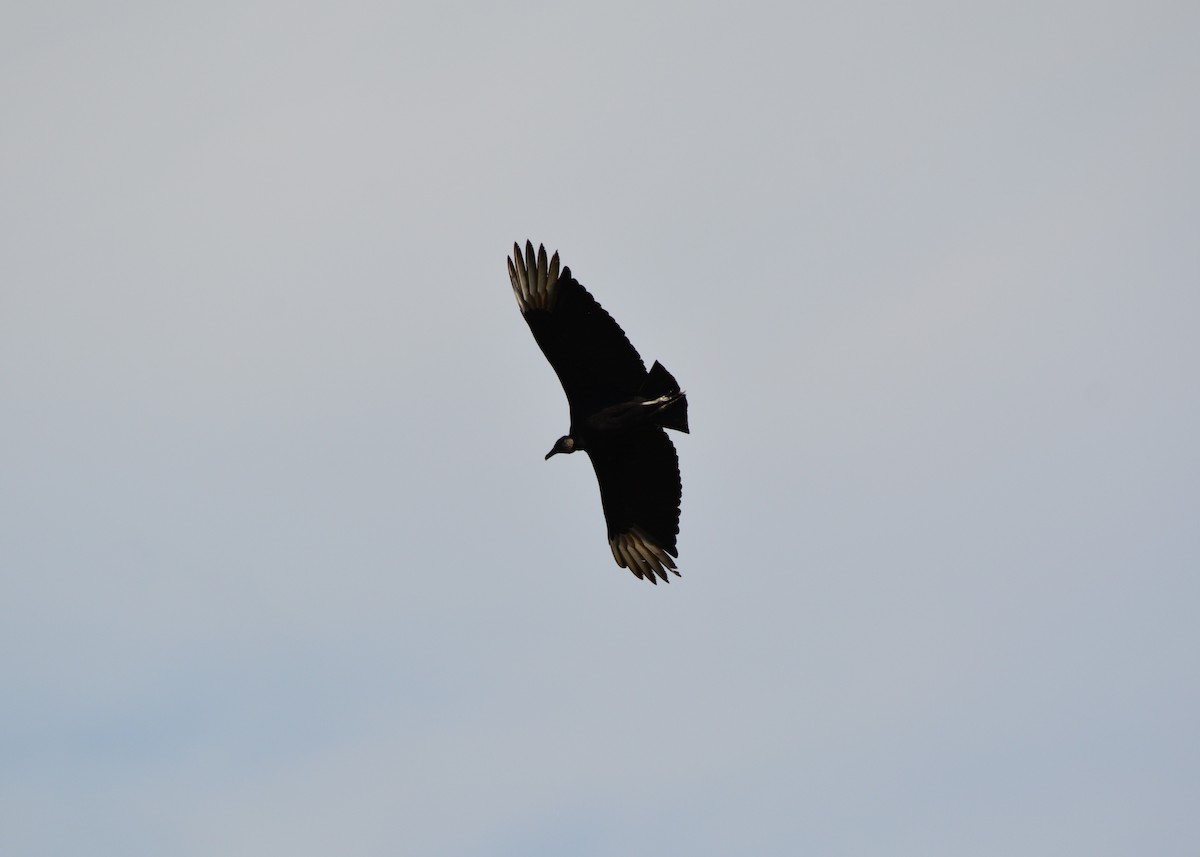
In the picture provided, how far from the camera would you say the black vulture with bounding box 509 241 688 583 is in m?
22.2

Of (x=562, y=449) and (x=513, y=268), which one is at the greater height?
(x=513, y=268)

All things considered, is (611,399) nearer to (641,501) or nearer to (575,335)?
(575,335)

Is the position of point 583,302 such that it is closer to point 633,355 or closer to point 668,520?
point 633,355

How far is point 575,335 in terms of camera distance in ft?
73.3

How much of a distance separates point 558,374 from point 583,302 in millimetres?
1047

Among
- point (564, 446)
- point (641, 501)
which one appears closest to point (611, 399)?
point (564, 446)

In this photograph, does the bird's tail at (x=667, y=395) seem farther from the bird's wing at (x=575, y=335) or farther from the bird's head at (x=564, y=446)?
the bird's head at (x=564, y=446)

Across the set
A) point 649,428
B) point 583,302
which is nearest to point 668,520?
point 649,428

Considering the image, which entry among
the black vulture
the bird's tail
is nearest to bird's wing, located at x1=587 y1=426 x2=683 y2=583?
the black vulture

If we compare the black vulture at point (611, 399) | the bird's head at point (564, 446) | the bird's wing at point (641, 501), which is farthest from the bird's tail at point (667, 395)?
the bird's head at point (564, 446)

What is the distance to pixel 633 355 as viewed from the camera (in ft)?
72.8

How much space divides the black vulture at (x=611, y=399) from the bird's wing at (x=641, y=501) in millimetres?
13

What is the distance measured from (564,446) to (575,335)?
150 centimetres

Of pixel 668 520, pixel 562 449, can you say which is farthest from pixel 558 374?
pixel 668 520
